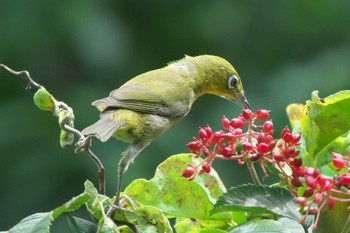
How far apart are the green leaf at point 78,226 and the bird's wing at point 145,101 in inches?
60.2

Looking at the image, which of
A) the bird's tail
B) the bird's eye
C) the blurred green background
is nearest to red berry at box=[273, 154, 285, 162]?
the bird's tail

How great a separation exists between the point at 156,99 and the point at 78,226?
1986mm

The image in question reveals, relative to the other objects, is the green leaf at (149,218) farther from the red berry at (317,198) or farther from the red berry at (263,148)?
the red berry at (317,198)

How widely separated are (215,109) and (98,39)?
1.30m

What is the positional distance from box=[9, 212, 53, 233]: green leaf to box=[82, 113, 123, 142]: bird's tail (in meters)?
1.06

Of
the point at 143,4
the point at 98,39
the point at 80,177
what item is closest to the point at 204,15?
the point at 143,4

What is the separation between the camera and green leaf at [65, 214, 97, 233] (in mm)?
2488

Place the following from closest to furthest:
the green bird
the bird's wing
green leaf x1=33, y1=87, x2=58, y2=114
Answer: green leaf x1=33, y1=87, x2=58, y2=114, the green bird, the bird's wing

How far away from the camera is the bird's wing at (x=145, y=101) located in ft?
13.7

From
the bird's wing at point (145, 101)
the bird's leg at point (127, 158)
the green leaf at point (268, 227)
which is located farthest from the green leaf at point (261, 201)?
the bird's wing at point (145, 101)

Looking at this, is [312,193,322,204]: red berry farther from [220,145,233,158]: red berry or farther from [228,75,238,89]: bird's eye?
[228,75,238,89]: bird's eye

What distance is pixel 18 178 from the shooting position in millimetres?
8469

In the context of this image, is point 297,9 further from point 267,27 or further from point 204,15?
point 204,15

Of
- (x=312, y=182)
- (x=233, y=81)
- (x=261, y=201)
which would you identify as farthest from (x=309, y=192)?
(x=233, y=81)
